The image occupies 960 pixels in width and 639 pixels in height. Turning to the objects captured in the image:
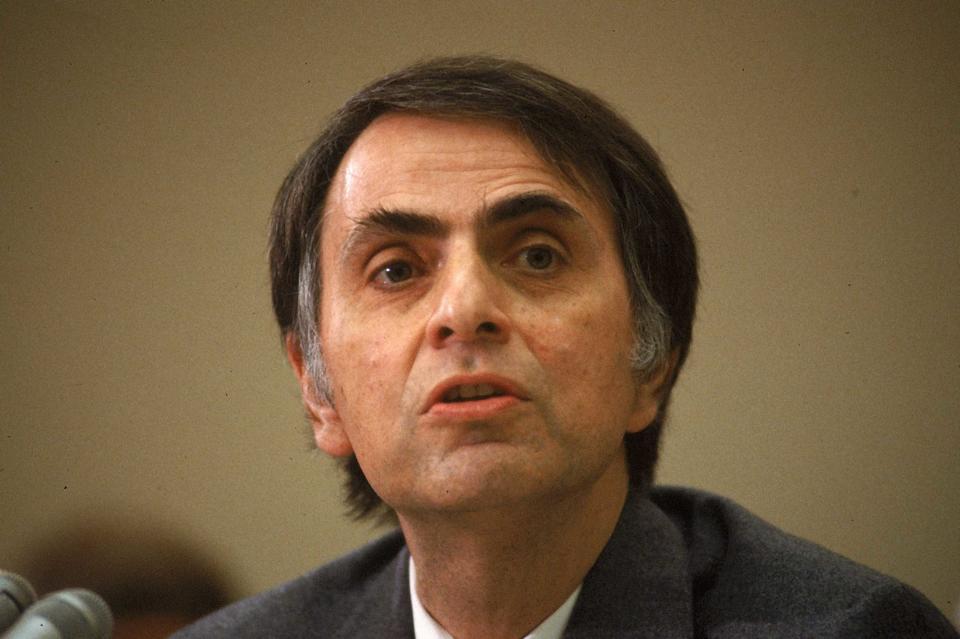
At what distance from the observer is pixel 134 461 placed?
6.82 feet

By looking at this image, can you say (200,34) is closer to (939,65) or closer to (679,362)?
(679,362)

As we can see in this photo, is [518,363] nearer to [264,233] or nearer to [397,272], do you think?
[397,272]

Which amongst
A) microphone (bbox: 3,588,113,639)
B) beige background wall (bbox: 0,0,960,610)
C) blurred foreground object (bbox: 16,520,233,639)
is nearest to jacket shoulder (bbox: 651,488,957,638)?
beige background wall (bbox: 0,0,960,610)

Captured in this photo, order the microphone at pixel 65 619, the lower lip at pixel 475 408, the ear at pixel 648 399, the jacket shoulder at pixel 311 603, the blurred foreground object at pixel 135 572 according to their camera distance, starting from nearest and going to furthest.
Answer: the microphone at pixel 65 619 < the lower lip at pixel 475 408 < the ear at pixel 648 399 < the jacket shoulder at pixel 311 603 < the blurred foreground object at pixel 135 572

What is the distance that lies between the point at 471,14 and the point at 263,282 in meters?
0.72

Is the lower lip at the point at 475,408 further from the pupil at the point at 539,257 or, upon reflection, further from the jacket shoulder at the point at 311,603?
the jacket shoulder at the point at 311,603

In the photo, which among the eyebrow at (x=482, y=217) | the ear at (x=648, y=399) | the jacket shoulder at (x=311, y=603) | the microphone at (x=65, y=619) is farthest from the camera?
the jacket shoulder at (x=311, y=603)

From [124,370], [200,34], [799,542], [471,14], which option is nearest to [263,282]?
[124,370]

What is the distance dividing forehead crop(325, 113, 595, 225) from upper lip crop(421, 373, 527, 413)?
0.82ft

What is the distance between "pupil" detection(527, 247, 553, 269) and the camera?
1.33 m

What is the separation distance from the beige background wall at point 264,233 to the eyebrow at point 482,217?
23.3 inches

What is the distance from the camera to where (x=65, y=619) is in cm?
102

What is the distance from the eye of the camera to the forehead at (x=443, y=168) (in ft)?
4.30

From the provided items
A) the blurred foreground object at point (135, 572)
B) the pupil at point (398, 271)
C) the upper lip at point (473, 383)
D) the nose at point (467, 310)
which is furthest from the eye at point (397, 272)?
the blurred foreground object at point (135, 572)
